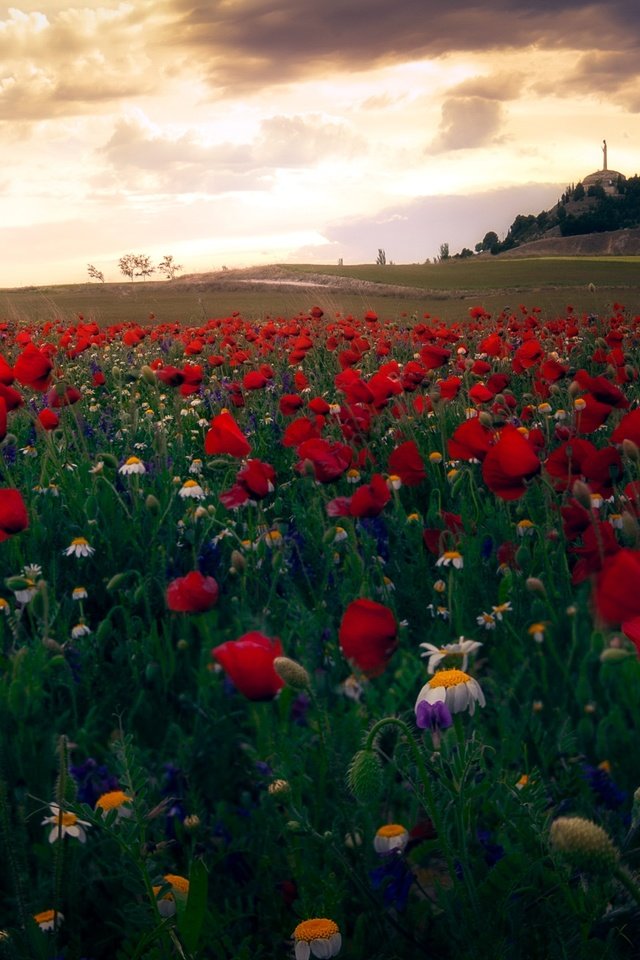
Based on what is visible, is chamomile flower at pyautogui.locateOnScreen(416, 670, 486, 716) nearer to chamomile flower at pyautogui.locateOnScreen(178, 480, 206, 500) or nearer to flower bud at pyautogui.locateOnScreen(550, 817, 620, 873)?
flower bud at pyautogui.locateOnScreen(550, 817, 620, 873)

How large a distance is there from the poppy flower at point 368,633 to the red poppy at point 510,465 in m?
0.77

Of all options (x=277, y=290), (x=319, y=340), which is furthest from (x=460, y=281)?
(x=319, y=340)

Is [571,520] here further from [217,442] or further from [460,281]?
[460,281]

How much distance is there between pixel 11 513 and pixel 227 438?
701mm

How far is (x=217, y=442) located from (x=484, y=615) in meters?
0.99

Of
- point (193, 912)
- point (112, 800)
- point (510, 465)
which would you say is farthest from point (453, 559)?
point (193, 912)

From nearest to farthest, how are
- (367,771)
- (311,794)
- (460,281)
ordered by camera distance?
(367,771) → (311,794) → (460,281)

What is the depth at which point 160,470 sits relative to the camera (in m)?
4.37

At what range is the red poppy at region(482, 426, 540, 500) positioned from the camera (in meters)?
2.37

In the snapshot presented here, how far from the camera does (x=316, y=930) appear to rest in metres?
1.31

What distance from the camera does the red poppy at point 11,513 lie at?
2.51m

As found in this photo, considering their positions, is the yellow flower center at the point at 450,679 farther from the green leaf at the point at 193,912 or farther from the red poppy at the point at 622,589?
the green leaf at the point at 193,912

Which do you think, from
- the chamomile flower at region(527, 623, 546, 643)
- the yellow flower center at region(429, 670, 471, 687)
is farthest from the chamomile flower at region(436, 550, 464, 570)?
the yellow flower center at region(429, 670, 471, 687)

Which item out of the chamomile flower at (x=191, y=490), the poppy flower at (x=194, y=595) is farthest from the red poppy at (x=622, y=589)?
the chamomile flower at (x=191, y=490)
